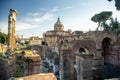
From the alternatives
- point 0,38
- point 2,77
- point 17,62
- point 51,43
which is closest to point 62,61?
point 17,62

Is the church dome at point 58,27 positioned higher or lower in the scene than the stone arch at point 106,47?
higher

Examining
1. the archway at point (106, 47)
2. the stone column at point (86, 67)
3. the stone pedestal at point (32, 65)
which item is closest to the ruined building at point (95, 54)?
the archway at point (106, 47)

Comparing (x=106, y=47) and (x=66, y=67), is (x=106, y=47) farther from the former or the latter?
(x=66, y=67)

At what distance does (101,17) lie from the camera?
144ft

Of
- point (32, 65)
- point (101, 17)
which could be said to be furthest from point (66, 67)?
point (101, 17)

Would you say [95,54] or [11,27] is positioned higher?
[11,27]

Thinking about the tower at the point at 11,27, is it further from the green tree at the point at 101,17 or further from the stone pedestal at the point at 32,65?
the green tree at the point at 101,17

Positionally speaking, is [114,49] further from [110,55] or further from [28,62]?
[28,62]

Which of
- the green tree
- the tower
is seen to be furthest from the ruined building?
the green tree

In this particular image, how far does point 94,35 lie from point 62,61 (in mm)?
7225

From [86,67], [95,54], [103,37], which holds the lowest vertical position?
[95,54]

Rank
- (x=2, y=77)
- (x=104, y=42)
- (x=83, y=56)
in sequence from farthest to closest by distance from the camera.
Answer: (x=104, y=42), (x=2, y=77), (x=83, y=56)

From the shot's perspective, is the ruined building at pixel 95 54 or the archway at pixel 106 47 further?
the archway at pixel 106 47

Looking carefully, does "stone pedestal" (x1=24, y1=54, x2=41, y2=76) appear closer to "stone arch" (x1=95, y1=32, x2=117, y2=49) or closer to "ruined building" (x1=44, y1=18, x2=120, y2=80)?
"ruined building" (x1=44, y1=18, x2=120, y2=80)
